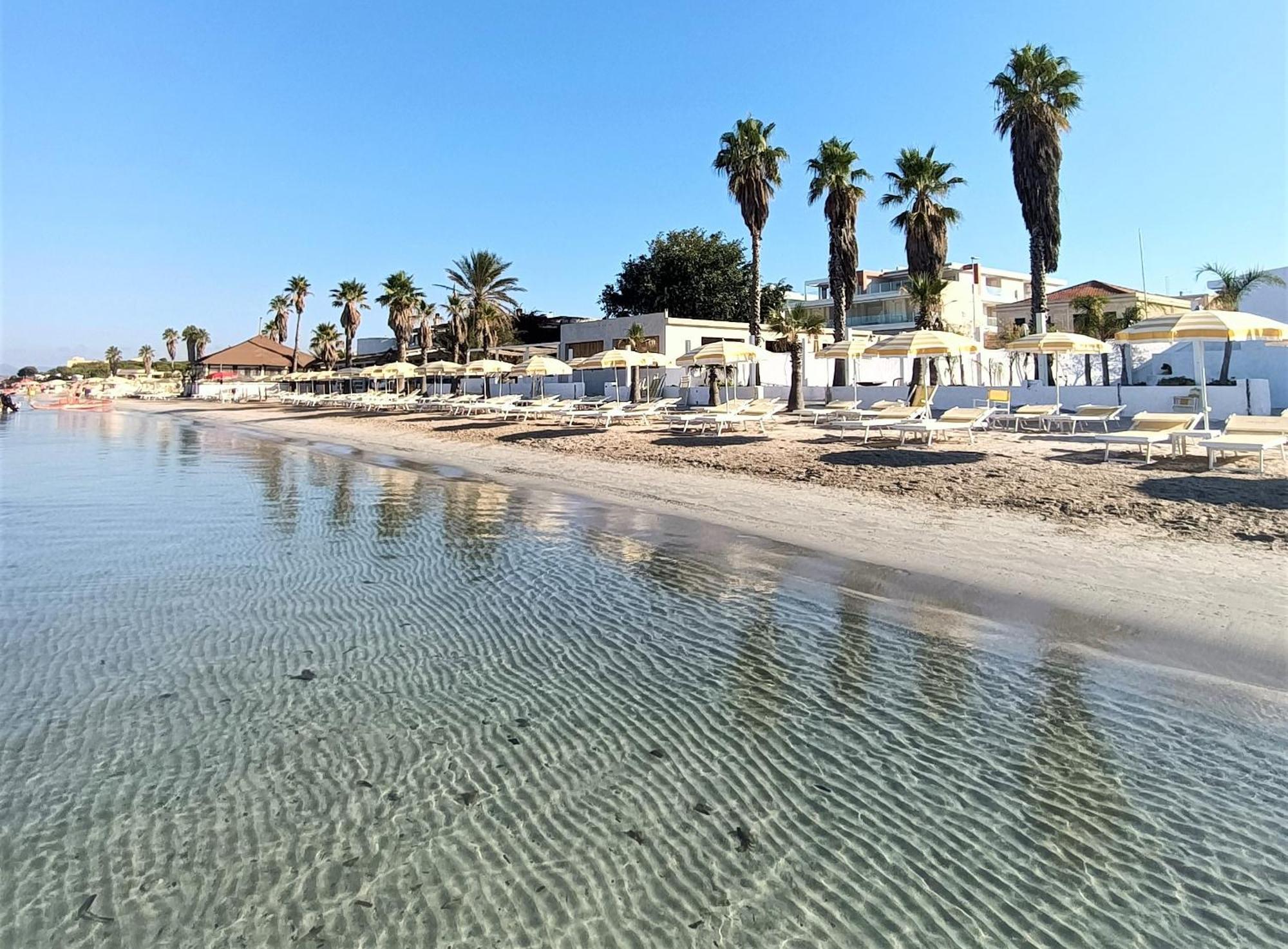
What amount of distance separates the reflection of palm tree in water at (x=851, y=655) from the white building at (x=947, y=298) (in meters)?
44.0

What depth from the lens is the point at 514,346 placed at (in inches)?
2016

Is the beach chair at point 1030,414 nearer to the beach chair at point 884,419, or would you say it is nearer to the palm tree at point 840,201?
the beach chair at point 884,419

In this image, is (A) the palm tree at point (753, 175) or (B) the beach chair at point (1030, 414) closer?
(B) the beach chair at point (1030, 414)

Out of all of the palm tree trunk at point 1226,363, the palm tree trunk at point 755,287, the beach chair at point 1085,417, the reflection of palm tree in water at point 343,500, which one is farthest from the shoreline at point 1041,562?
the palm tree trunk at point 1226,363

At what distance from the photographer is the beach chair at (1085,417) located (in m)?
17.0

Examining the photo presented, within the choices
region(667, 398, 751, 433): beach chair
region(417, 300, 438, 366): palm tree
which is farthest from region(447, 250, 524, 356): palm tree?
region(667, 398, 751, 433): beach chair

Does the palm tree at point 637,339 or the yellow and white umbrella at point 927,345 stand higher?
the palm tree at point 637,339

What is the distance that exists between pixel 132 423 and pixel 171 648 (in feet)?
134

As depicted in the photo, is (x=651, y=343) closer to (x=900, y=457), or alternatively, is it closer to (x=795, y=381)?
(x=795, y=381)

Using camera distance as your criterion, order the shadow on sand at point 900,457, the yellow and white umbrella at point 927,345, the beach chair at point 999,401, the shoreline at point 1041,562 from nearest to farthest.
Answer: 1. the shoreline at point 1041,562
2. the shadow on sand at point 900,457
3. the yellow and white umbrella at point 927,345
4. the beach chair at point 999,401

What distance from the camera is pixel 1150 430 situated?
1280 centimetres

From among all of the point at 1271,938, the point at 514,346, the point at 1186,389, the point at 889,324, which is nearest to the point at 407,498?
the point at 1271,938

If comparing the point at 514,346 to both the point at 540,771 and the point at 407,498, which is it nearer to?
the point at 407,498

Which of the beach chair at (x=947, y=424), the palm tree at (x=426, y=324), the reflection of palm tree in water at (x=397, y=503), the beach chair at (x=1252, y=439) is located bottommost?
the reflection of palm tree in water at (x=397, y=503)
